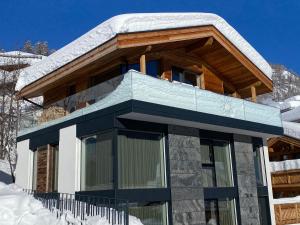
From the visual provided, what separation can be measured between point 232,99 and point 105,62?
561cm

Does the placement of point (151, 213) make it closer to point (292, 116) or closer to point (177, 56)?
point (177, 56)

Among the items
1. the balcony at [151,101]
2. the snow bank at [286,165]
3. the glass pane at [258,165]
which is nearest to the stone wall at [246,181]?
the glass pane at [258,165]

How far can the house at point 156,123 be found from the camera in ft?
40.1

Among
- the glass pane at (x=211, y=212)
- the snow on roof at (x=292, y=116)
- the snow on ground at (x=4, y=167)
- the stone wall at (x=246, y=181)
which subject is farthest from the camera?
the snow on roof at (x=292, y=116)

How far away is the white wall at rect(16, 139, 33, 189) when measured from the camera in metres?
16.9

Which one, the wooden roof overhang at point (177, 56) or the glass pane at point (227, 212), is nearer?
the wooden roof overhang at point (177, 56)

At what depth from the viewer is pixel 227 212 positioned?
1538 centimetres

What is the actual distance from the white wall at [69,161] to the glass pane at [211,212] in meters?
5.16

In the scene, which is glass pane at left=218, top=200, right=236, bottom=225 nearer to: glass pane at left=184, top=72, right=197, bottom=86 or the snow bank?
glass pane at left=184, top=72, right=197, bottom=86

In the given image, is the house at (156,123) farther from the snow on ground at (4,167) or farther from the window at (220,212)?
the snow on ground at (4,167)

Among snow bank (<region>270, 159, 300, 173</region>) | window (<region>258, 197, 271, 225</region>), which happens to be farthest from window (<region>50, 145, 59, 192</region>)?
snow bank (<region>270, 159, 300, 173</region>)

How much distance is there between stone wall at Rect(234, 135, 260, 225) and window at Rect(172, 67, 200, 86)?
329cm

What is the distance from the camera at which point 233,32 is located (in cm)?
1678

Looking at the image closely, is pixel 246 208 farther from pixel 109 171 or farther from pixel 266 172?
pixel 109 171
